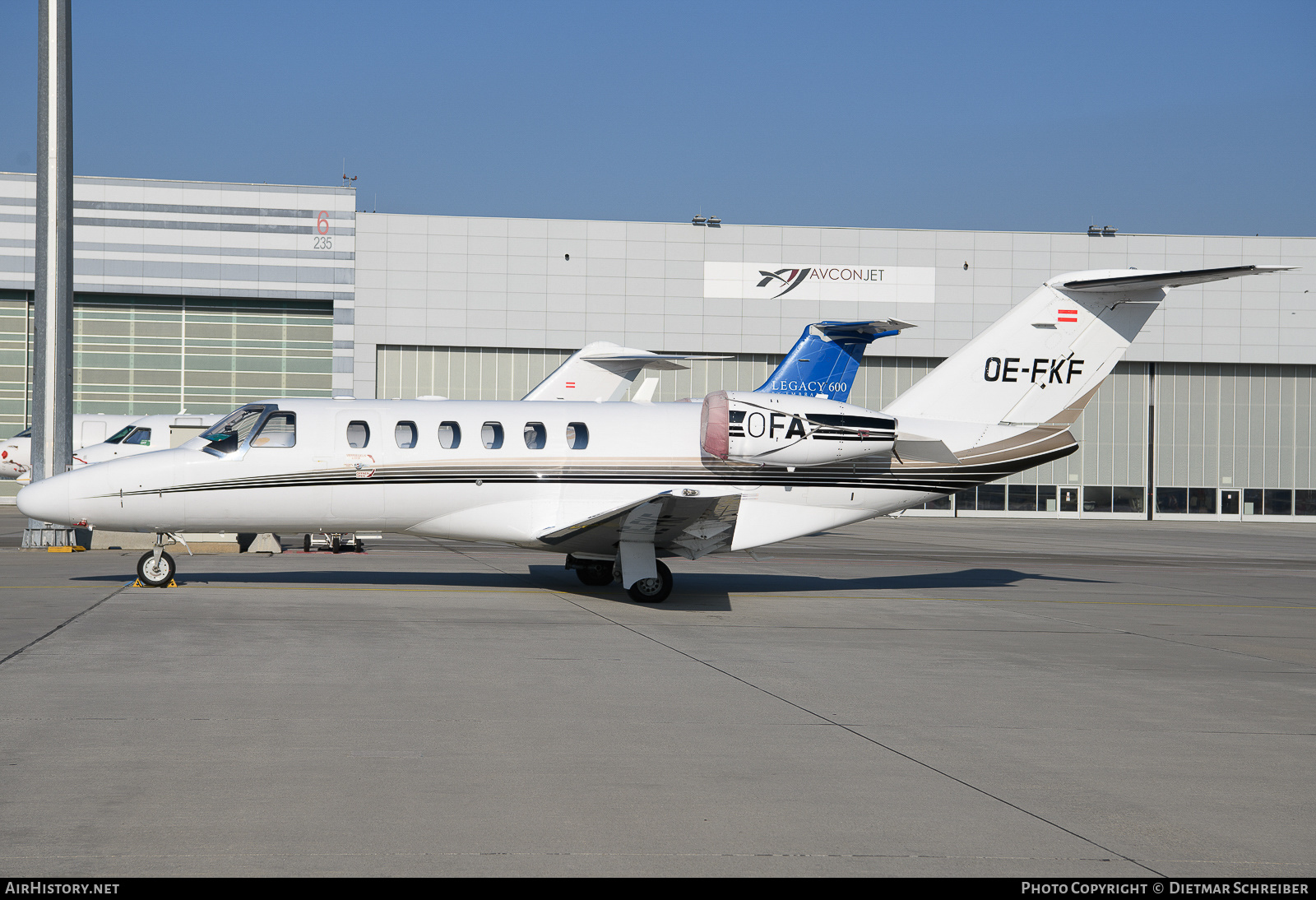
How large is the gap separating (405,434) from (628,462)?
3.22 meters

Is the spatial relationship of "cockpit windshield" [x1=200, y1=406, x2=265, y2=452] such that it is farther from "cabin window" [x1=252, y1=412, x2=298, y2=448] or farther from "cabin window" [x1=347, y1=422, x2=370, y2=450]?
"cabin window" [x1=347, y1=422, x2=370, y2=450]

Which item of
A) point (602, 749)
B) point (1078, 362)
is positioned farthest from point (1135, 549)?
point (602, 749)

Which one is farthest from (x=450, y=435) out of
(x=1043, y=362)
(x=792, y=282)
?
(x=792, y=282)

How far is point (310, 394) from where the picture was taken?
163 ft

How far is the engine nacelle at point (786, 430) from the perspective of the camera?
1515 cm

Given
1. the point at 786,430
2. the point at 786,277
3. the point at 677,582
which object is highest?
the point at 786,277

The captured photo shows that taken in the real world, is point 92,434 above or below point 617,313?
below

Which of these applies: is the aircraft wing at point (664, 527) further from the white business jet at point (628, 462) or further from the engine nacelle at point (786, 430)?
the engine nacelle at point (786, 430)

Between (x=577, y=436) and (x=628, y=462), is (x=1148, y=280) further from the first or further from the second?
(x=577, y=436)

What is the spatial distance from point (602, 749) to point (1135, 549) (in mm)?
28544

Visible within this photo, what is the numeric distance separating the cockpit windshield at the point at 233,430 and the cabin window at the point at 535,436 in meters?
3.80

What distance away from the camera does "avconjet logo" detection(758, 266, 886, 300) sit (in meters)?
51.7

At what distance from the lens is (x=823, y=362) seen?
26.2 meters
